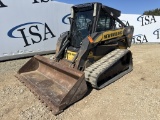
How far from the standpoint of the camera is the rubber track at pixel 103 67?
4.55 metres

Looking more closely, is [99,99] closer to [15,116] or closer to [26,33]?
[15,116]

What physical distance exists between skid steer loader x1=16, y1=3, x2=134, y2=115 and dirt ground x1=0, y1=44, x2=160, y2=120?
17 centimetres

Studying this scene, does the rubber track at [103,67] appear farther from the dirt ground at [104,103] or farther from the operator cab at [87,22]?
the operator cab at [87,22]

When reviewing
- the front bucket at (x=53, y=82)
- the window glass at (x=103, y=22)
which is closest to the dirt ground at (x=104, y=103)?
the front bucket at (x=53, y=82)

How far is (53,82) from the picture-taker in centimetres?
501

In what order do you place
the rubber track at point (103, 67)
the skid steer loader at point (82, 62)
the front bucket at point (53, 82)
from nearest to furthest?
the front bucket at point (53, 82), the skid steer loader at point (82, 62), the rubber track at point (103, 67)

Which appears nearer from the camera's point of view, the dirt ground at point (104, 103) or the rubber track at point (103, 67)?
the dirt ground at point (104, 103)

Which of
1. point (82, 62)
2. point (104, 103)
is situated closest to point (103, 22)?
point (82, 62)

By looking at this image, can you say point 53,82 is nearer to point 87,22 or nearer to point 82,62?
point 82,62

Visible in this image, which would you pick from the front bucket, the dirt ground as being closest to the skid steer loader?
the front bucket

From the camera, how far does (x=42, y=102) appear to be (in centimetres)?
426

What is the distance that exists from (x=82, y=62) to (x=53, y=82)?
88cm

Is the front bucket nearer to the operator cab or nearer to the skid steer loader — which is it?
the skid steer loader

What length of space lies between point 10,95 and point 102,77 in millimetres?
2256
